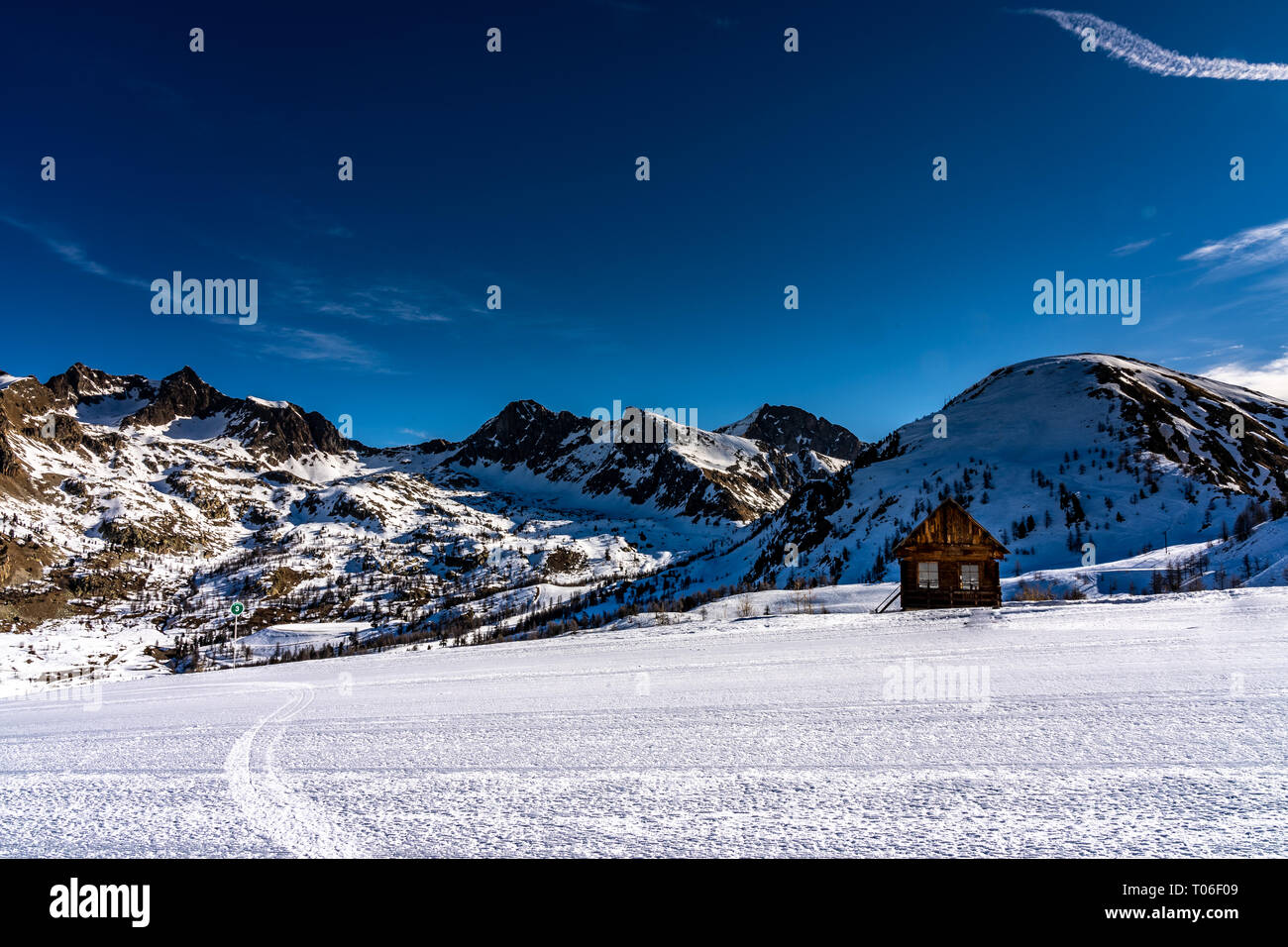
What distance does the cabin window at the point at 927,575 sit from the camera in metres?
26.4

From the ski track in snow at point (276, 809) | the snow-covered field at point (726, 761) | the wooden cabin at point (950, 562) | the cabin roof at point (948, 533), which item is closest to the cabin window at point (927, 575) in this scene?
the wooden cabin at point (950, 562)

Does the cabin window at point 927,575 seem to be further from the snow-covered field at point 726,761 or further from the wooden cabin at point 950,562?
the snow-covered field at point 726,761

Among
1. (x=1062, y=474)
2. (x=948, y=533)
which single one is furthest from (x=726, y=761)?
(x=1062, y=474)

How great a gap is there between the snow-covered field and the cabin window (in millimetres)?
18895

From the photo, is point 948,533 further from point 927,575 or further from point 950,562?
point 927,575

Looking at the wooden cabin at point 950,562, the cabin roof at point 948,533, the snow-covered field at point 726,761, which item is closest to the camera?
the snow-covered field at point 726,761

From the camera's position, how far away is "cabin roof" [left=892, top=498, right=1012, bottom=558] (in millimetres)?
26328

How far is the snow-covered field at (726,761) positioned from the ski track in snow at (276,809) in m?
0.02

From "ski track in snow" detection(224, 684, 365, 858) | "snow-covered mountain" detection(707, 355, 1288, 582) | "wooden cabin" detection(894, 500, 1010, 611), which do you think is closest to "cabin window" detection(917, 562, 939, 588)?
"wooden cabin" detection(894, 500, 1010, 611)

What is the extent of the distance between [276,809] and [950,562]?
27570 mm

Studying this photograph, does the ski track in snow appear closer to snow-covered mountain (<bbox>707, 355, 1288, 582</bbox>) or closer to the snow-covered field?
the snow-covered field

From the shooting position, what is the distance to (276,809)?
3.69 meters

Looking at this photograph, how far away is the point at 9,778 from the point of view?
4.91 meters
